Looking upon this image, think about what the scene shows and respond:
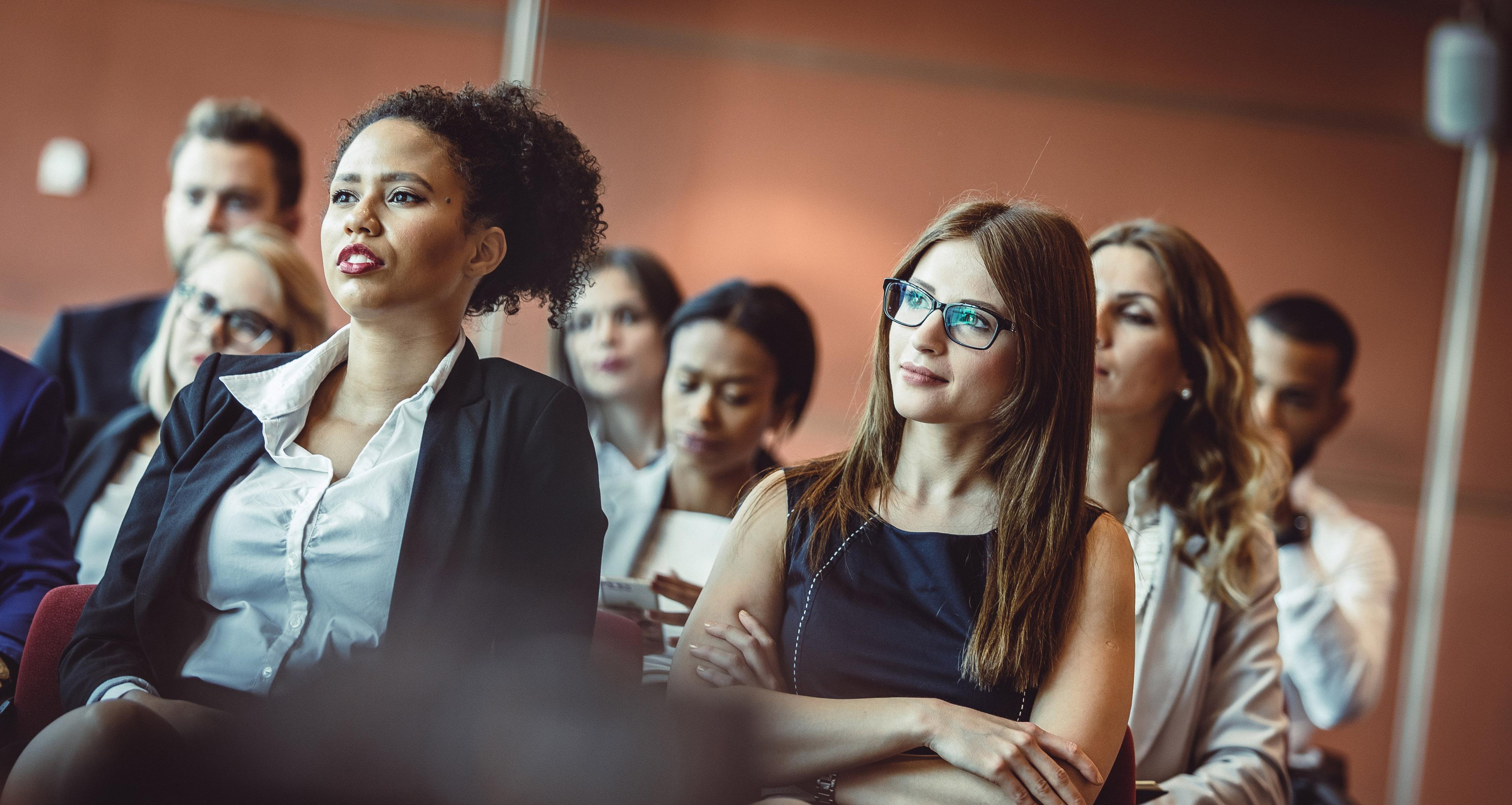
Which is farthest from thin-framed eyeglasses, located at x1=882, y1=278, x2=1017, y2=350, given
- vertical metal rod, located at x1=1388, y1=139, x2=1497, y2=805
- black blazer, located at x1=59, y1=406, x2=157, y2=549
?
vertical metal rod, located at x1=1388, y1=139, x2=1497, y2=805

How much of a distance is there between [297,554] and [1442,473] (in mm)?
3284

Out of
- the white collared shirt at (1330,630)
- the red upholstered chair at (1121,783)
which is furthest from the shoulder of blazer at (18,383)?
the white collared shirt at (1330,630)

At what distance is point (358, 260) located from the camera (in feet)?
2.80

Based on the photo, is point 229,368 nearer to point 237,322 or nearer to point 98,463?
point 237,322

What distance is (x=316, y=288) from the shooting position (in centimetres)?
109

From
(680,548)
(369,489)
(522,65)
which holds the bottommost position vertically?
(680,548)

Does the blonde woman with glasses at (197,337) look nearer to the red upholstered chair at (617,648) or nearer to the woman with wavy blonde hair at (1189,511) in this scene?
the red upholstered chair at (617,648)

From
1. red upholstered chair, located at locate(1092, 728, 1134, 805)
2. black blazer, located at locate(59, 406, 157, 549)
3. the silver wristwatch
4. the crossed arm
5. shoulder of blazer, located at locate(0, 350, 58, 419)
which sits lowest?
the silver wristwatch

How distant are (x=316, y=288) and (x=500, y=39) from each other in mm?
1820

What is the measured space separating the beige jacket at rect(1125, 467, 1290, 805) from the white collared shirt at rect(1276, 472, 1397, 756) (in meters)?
0.09

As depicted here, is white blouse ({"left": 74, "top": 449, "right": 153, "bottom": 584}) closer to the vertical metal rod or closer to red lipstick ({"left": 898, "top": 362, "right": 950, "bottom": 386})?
red lipstick ({"left": 898, "top": 362, "right": 950, "bottom": 386})

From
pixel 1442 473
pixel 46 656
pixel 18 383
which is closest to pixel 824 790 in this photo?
pixel 46 656

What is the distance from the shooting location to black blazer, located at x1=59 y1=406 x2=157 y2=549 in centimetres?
120

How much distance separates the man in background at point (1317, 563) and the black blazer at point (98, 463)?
1545 millimetres
